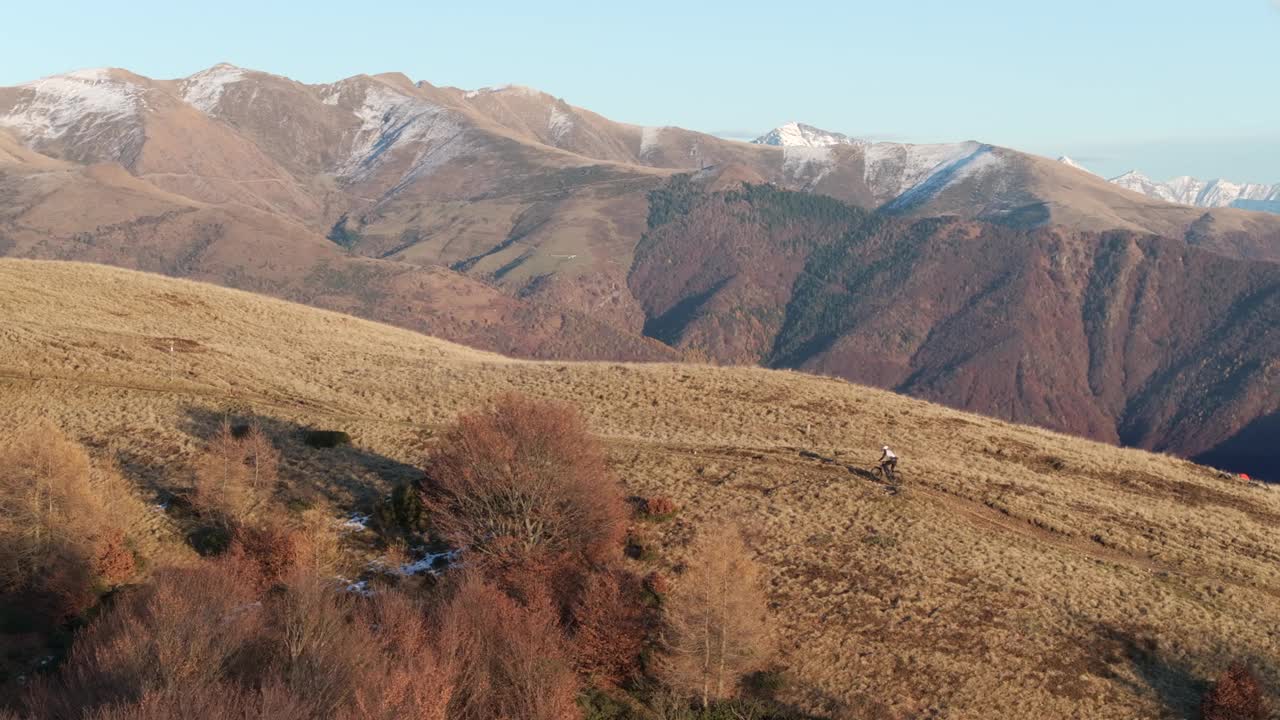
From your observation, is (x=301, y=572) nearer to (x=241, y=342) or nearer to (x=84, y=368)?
(x=84, y=368)

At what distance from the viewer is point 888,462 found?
57.3 m

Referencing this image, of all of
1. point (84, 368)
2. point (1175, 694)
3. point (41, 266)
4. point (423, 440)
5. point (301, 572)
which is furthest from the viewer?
point (41, 266)

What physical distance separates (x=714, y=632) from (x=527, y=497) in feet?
36.6

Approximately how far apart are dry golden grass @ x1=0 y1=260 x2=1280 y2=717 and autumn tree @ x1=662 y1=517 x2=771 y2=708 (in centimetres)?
267

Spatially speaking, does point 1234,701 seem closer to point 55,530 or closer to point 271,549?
point 271,549

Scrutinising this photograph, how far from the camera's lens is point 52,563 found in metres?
42.1

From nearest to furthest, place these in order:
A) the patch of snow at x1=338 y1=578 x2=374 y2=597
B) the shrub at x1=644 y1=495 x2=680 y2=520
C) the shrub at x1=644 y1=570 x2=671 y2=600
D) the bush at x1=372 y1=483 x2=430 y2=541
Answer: the patch of snow at x1=338 y1=578 x2=374 y2=597 < the shrub at x1=644 y1=570 x2=671 y2=600 < the bush at x1=372 y1=483 x2=430 y2=541 < the shrub at x1=644 y1=495 x2=680 y2=520

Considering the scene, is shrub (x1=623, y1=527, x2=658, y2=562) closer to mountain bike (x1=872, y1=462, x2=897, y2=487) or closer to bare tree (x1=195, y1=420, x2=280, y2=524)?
mountain bike (x1=872, y1=462, x2=897, y2=487)

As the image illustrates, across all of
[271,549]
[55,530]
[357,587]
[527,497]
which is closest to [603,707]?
[527,497]

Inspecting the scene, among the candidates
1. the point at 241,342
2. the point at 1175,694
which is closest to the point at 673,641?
the point at 1175,694

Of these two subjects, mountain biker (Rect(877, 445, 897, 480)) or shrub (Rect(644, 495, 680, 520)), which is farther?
mountain biker (Rect(877, 445, 897, 480))

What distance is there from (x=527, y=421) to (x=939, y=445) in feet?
107

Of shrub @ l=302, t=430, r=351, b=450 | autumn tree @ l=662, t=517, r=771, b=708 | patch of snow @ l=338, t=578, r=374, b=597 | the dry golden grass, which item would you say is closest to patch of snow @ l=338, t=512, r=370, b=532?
Result: the dry golden grass

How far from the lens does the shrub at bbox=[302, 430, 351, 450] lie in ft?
191
